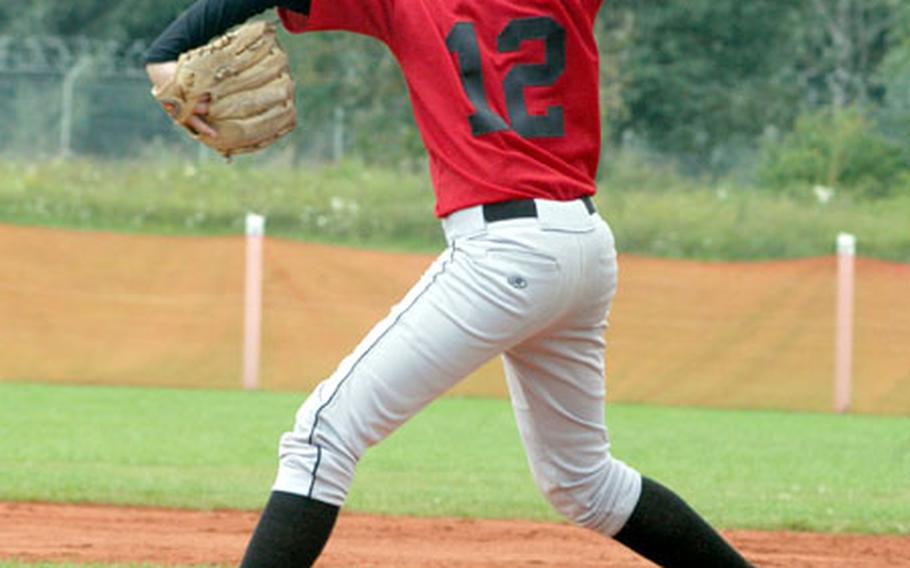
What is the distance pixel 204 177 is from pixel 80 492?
649 inches

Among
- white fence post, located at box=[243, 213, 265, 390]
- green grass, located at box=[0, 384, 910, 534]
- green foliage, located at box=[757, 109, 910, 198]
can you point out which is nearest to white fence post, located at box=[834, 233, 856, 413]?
green grass, located at box=[0, 384, 910, 534]

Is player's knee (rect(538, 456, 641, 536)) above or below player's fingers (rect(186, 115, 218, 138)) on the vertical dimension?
below

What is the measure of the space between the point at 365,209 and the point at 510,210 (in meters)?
18.6

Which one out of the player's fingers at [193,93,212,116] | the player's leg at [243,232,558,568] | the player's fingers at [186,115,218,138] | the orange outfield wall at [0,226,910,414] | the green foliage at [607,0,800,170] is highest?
the player's fingers at [193,93,212,116]

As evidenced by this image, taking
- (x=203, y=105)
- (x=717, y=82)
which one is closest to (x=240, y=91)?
(x=203, y=105)

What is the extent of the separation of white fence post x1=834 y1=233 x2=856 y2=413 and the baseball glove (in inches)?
404

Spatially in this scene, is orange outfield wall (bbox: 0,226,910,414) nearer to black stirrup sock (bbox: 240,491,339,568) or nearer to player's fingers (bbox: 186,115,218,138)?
player's fingers (bbox: 186,115,218,138)

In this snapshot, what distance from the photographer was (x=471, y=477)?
30.9ft

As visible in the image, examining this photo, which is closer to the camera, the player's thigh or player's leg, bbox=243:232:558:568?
player's leg, bbox=243:232:558:568

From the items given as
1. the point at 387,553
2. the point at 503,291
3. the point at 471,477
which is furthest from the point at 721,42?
the point at 503,291

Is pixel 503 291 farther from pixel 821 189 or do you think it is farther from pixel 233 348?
pixel 821 189

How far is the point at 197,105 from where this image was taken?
4.28m

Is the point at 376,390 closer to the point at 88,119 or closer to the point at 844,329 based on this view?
the point at 844,329

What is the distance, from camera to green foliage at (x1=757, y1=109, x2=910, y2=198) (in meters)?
25.6
